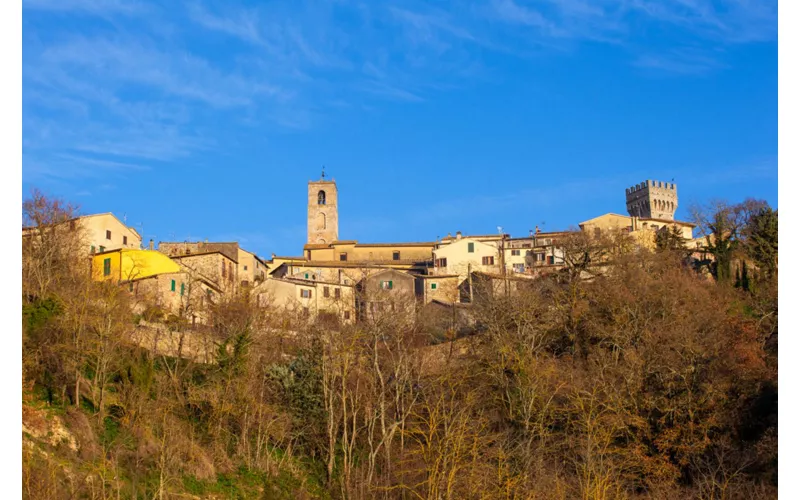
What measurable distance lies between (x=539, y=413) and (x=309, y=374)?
8.79 meters

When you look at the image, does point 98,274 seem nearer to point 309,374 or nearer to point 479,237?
point 309,374

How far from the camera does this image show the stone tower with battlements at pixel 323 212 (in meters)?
91.5

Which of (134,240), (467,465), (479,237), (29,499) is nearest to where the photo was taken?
(29,499)

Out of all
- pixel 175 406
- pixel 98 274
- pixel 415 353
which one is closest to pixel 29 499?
pixel 175 406

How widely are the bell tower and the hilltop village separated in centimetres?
1588

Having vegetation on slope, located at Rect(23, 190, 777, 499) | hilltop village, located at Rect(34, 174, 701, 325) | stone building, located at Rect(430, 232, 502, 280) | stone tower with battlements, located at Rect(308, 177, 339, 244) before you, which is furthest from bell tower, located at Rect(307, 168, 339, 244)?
vegetation on slope, located at Rect(23, 190, 777, 499)

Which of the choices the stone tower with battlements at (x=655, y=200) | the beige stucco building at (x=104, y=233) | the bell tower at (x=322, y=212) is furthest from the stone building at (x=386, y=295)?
the stone tower with battlements at (x=655, y=200)

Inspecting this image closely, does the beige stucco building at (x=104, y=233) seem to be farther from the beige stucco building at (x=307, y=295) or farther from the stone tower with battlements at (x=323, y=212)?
the stone tower with battlements at (x=323, y=212)

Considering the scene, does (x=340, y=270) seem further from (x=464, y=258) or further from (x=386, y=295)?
(x=386, y=295)

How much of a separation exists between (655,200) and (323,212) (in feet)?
111

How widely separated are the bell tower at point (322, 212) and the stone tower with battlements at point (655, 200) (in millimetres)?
31216

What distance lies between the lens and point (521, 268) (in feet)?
206

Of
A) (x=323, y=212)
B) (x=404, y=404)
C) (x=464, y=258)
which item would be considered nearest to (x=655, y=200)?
(x=323, y=212)

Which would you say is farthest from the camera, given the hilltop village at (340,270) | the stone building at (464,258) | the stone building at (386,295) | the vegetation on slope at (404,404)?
the stone building at (464,258)
